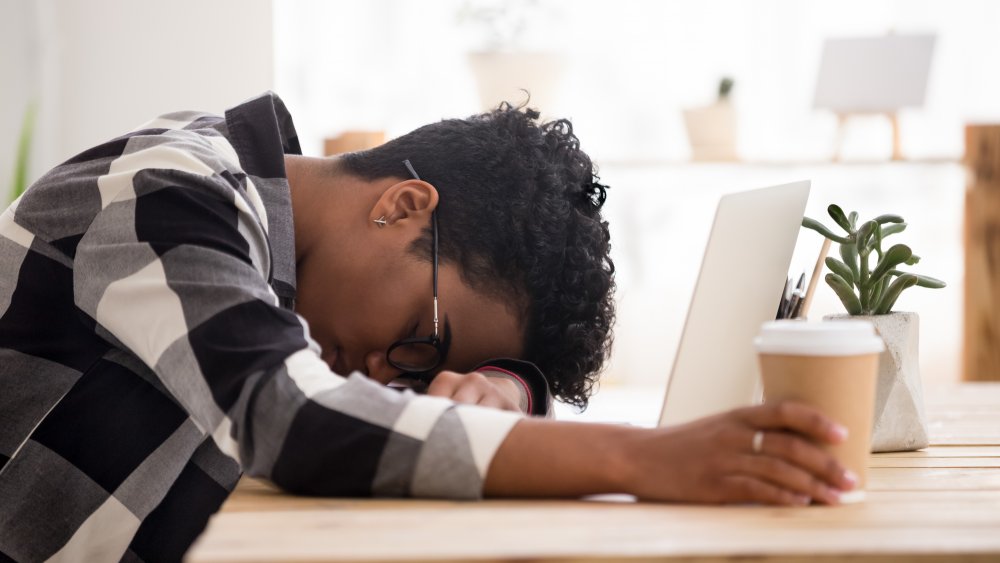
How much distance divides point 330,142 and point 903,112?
2.02 m

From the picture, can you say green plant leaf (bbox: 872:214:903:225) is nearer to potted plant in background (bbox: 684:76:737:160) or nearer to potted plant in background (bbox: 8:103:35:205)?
potted plant in background (bbox: 684:76:737:160)

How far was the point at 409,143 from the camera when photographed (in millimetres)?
1317

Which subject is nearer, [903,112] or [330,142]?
[330,142]

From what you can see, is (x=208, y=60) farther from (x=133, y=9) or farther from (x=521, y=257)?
(x=521, y=257)

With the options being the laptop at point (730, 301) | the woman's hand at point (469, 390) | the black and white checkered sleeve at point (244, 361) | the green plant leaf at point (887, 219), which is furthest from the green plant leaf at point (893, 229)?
the black and white checkered sleeve at point (244, 361)

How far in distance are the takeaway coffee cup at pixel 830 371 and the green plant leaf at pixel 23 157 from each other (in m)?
2.59

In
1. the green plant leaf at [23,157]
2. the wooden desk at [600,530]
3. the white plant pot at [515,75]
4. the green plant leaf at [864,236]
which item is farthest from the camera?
the white plant pot at [515,75]

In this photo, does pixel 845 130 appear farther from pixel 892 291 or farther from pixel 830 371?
pixel 830 371

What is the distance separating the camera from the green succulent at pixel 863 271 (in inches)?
41.0

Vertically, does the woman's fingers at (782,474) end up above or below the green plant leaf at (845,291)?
below

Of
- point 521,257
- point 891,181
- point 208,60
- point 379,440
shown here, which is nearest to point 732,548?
point 379,440

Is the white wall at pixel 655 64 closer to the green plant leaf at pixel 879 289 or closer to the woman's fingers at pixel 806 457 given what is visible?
Answer: the green plant leaf at pixel 879 289

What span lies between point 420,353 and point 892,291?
1.65 ft

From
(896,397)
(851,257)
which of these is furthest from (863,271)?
(896,397)
